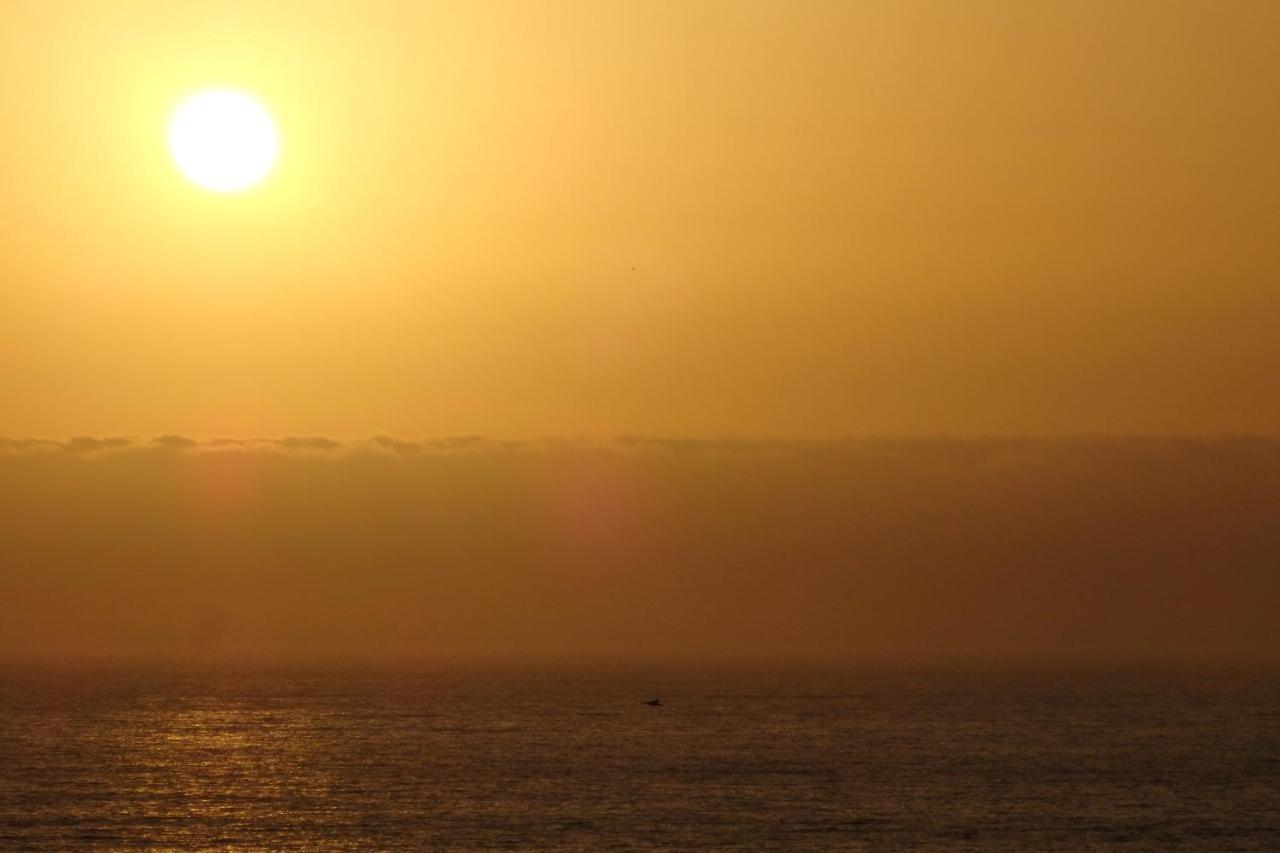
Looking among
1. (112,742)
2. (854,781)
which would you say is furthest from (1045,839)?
(112,742)

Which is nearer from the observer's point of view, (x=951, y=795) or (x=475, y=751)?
(x=951, y=795)

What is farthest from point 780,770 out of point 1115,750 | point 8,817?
point 8,817

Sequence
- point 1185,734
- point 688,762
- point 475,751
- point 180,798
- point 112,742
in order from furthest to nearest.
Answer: point 1185,734 → point 112,742 → point 475,751 → point 688,762 → point 180,798

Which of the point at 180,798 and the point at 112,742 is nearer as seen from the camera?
the point at 180,798

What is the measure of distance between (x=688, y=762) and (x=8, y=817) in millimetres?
68510

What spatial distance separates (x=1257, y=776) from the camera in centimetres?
14762

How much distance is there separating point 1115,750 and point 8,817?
11964 cm

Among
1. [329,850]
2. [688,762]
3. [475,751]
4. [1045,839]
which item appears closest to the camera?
[329,850]

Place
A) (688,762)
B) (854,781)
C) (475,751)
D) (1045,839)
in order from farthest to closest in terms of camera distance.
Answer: (475,751) → (688,762) → (854,781) → (1045,839)

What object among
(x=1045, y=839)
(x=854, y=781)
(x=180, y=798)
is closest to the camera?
(x=1045, y=839)

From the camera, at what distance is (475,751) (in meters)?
168

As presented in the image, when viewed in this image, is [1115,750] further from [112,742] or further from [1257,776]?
[112,742]

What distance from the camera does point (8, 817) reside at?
368 ft

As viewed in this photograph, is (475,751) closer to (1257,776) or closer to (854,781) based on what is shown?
(854,781)
